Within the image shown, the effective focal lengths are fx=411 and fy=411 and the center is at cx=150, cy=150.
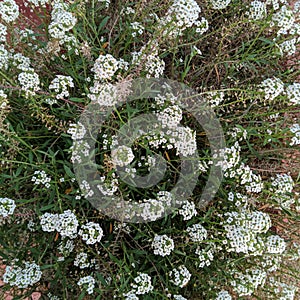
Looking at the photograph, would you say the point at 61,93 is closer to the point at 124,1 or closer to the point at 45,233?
Answer: the point at 45,233

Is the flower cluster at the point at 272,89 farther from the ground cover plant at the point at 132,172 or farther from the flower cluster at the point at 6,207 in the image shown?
the flower cluster at the point at 6,207

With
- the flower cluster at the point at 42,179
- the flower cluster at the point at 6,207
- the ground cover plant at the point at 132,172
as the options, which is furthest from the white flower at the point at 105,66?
the flower cluster at the point at 6,207

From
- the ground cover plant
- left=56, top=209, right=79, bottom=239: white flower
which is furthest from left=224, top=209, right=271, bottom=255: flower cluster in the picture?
left=56, top=209, right=79, bottom=239: white flower

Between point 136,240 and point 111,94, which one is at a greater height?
point 111,94

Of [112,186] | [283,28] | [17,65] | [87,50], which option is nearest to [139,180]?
[112,186]

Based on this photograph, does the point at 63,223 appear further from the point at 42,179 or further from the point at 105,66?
the point at 105,66

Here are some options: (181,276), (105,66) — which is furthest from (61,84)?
(181,276)

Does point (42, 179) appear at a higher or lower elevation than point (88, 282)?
higher

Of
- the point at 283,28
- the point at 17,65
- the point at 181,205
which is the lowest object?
the point at 181,205
